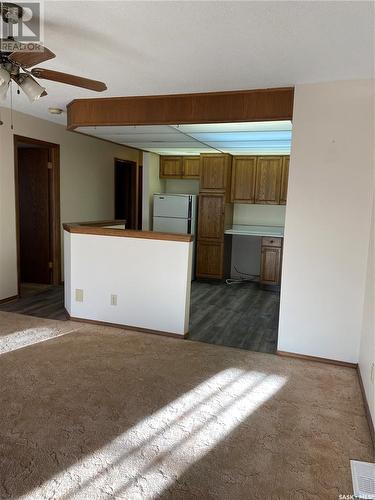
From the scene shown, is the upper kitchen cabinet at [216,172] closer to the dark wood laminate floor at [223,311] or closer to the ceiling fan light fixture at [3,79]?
the dark wood laminate floor at [223,311]

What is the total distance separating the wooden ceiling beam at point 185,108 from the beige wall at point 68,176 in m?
0.99

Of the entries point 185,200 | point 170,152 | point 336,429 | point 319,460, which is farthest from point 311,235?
point 170,152

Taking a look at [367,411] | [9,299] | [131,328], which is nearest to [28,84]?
[131,328]

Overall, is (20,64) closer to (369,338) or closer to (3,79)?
(3,79)

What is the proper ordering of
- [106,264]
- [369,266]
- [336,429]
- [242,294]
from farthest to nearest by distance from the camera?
[242,294]
[106,264]
[369,266]
[336,429]

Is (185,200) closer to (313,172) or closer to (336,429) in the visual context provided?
(313,172)

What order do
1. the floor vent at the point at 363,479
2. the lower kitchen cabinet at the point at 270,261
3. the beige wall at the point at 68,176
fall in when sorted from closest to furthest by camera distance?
the floor vent at the point at 363,479 → the beige wall at the point at 68,176 → the lower kitchen cabinet at the point at 270,261

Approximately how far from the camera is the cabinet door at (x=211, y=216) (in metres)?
6.07

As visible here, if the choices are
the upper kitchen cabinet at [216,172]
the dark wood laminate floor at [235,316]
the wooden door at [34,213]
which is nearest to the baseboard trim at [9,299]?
the wooden door at [34,213]

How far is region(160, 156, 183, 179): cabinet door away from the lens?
22.0ft

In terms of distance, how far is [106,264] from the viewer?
3973mm

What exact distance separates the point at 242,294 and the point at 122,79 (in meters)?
3.46

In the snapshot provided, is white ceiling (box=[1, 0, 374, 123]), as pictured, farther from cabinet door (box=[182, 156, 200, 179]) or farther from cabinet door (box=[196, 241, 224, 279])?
cabinet door (box=[182, 156, 200, 179])

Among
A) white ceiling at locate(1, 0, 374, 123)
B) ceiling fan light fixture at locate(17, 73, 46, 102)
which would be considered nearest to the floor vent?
white ceiling at locate(1, 0, 374, 123)
